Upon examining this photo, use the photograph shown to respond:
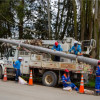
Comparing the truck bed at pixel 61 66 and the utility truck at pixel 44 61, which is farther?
the utility truck at pixel 44 61

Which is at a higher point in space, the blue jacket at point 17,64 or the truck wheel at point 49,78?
the blue jacket at point 17,64

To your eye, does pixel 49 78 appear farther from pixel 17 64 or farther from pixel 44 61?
pixel 17 64

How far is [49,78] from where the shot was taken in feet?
40.1

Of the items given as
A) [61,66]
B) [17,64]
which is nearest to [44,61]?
[61,66]

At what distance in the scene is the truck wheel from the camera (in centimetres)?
1173

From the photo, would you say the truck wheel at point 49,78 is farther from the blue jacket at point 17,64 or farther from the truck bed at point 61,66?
the blue jacket at point 17,64

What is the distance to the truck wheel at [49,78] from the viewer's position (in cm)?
1173

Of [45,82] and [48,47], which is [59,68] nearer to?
Answer: [45,82]

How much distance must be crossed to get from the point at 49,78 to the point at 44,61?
1.08m

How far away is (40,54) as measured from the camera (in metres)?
13.5

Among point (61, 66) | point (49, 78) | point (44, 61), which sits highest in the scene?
point (44, 61)

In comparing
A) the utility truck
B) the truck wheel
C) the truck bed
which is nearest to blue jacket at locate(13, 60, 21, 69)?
the utility truck

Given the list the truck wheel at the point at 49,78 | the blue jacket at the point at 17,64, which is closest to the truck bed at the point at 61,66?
the truck wheel at the point at 49,78

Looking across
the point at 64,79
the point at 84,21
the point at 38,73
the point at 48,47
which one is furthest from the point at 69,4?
the point at 64,79
